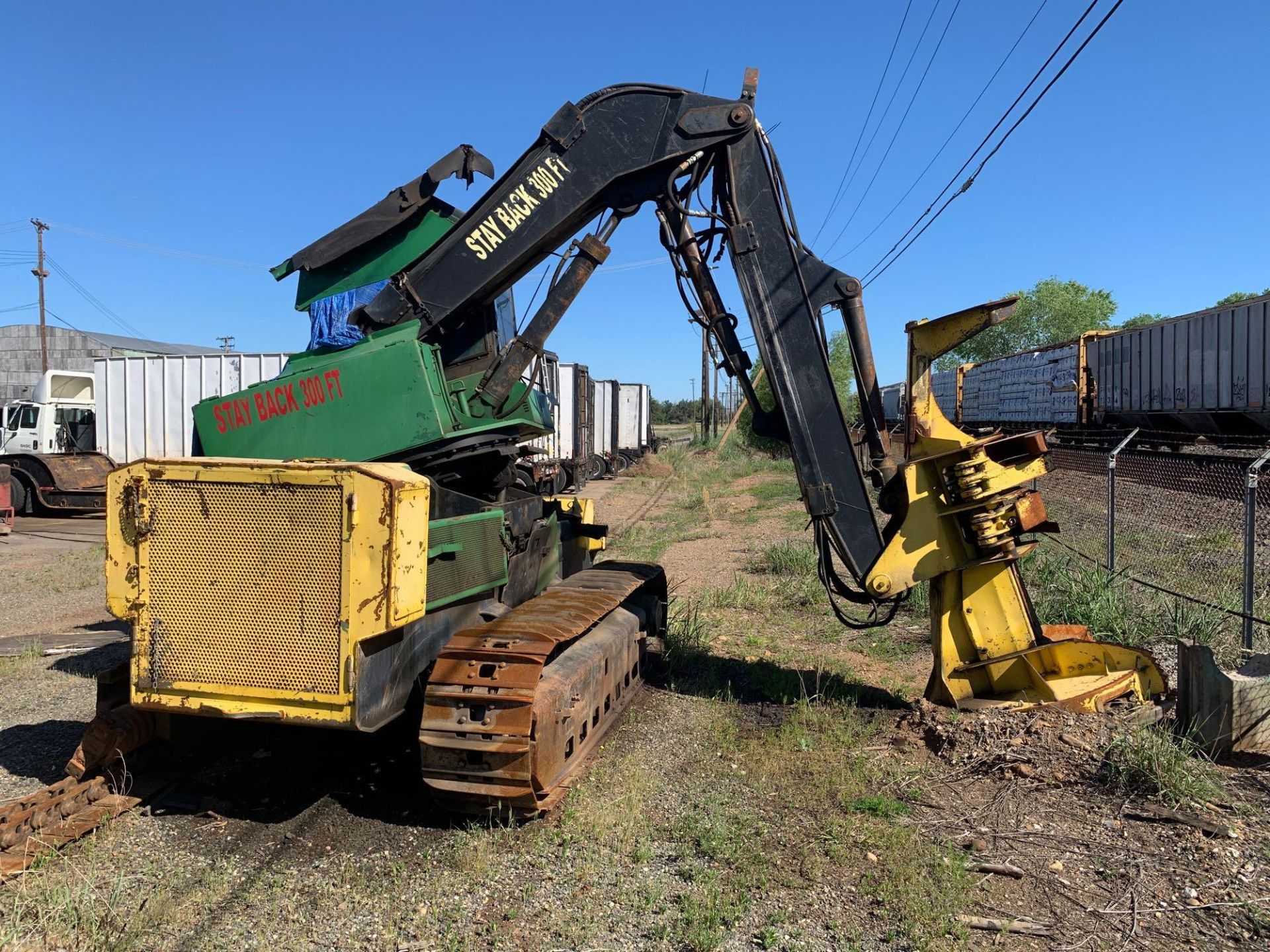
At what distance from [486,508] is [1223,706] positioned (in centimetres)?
411

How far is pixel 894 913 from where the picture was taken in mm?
3414

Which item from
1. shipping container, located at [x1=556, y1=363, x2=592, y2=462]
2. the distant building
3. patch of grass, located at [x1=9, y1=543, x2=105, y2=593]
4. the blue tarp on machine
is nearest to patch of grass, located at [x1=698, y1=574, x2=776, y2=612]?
the blue tarp on machine

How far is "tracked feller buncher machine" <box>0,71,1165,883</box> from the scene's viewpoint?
12.7 feet

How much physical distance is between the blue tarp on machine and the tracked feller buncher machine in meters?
0.12

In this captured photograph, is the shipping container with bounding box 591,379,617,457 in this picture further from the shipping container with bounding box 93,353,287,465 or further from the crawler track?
the crawler track

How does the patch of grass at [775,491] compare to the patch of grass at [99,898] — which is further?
the patch of grass at [775,491]

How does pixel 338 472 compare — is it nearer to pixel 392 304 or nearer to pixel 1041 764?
pixel 392 304

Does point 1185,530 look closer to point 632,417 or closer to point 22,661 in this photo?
point 22,661

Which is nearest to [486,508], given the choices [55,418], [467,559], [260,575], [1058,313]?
→ [467,559]

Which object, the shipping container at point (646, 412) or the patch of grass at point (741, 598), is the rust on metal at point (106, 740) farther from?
the shipping container at point (646, 412)

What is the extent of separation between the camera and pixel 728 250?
18.1 feet

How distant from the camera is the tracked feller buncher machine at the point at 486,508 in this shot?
12.7ft

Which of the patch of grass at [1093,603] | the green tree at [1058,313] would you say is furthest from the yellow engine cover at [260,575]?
the green tree at [1058,313]

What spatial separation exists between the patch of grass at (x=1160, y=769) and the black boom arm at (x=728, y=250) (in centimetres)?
151
